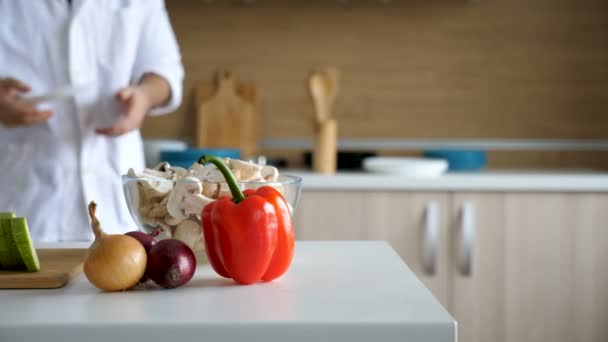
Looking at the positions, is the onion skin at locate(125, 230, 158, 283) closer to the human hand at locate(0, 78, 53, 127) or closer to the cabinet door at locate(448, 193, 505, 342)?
the human hand at locate(0, 78, 53, 127)

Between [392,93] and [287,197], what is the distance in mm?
1740

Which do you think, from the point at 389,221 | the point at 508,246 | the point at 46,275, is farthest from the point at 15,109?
the point at 508,246

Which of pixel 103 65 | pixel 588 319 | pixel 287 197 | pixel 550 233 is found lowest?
pixel 588 319

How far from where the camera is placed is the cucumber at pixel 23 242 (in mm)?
891

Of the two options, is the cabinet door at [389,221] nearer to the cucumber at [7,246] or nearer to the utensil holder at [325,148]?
the utensil holder at [325,148]

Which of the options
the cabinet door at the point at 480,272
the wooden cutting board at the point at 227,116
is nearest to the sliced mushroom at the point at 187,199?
the cabinet door at the point at 480,272

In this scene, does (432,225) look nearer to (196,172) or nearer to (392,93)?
(392,93)

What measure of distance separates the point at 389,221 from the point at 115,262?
1.43m

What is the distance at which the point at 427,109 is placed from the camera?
2684 mm

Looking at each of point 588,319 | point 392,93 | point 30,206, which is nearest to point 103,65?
point 30,206

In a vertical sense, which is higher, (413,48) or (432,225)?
(413,48)

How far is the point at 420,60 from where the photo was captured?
2.67m

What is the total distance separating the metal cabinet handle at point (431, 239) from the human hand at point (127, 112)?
88 cm

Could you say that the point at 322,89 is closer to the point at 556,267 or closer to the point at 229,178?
the point at 556,267
